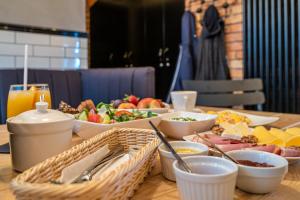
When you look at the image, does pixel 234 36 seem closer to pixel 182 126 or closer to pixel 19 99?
pixel 182 126

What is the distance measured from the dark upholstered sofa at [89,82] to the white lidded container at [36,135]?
1.24 meters

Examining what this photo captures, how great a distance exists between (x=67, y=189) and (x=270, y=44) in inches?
108

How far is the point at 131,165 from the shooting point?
486 millimetres

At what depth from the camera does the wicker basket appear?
383 mm

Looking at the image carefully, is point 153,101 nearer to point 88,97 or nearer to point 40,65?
point 88,97

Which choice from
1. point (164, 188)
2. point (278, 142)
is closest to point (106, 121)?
point (164, 188)

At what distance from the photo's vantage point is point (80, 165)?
0.53 metres

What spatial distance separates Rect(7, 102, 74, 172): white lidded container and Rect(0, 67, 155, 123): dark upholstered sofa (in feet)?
4.06

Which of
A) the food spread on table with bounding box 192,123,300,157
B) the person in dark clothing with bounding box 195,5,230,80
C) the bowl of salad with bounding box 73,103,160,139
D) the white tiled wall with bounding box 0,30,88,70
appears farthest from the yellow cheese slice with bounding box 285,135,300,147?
the person in dark clothing with bounding box 195,5,230,80

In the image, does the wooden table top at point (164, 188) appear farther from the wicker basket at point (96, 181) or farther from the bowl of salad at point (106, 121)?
the bowl of salad at point (106, 121)

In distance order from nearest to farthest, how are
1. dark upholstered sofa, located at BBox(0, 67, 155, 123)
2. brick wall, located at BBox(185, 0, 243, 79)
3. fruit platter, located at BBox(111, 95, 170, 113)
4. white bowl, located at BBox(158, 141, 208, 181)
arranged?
white bowl, located at BBox(158, 141, 208, 181) → fruit platter, located at BBox(111, 95, 170, 113) → dark upholstered sofa, located at BBox(0, 67, 155, 123) → brick wall, located at BBox(185, 0, 243, 79)

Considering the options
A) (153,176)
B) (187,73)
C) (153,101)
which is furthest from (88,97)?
(153,176)

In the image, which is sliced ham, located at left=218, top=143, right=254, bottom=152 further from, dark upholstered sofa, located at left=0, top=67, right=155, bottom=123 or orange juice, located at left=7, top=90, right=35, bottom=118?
dark upholstered sofa, located at left=0, top=67, right=155, bottom=123

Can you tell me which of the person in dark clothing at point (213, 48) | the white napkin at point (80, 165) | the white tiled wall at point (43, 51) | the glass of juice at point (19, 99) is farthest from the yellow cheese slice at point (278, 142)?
the person in dark clothing at point (213, 48)
